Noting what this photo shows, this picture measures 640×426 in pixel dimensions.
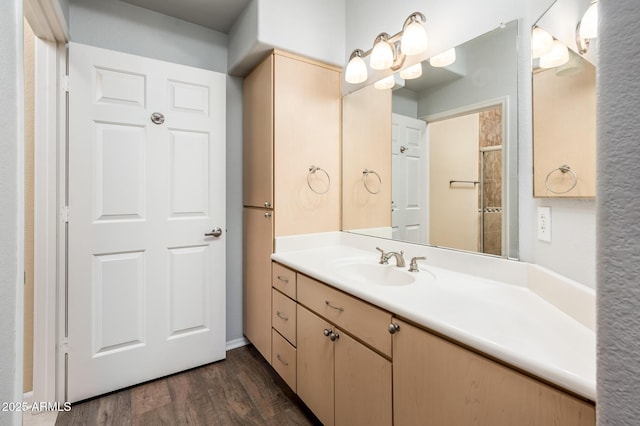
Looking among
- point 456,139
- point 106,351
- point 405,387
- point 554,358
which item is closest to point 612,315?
point 554,358

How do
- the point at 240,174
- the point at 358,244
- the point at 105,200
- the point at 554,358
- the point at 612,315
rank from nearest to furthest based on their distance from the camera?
the point at 612,315, the point at 554,358, the point at 105,200, the point at 358,244, the point at 240,174

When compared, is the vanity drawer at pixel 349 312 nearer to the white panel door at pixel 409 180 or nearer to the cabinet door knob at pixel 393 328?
the cabinet door knob at pixel 393 328

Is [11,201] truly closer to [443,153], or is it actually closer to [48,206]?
[48,206]

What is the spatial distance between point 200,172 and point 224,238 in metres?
0.49

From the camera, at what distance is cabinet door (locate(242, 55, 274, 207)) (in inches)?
77.3

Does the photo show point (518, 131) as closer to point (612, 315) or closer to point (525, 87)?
point (525, 87)

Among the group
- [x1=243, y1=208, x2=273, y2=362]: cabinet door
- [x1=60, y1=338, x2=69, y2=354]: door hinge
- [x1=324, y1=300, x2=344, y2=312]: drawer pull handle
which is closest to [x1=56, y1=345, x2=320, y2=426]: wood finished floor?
[x1=243, y1=208, x2=273, y2=362]: cabinet door

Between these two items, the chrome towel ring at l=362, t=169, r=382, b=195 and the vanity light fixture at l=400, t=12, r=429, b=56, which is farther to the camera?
the chrome towel ring at l=362, t=169, r=382, b=195

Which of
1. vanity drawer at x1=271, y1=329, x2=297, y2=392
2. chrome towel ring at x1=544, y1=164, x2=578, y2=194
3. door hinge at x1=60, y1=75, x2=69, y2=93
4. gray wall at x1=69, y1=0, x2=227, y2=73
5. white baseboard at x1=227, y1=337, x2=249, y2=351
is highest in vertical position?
gray wall at x1=69, y1=0, x2=227, y2=73

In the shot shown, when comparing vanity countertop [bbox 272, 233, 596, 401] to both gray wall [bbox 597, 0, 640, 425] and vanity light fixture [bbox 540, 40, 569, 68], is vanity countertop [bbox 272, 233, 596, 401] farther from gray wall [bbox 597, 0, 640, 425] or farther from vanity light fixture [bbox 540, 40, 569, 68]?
vanity light fixture [bbox 540, 40, 569, 68]

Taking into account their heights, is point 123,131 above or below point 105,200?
above

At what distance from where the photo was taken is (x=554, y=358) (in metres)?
0.68

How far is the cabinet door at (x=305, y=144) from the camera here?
1.95 meters

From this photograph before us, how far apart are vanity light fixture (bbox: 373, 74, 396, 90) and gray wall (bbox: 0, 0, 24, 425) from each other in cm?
157
